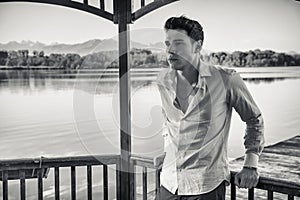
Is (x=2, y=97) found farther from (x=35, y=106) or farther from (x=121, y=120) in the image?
(x=121, y=120)

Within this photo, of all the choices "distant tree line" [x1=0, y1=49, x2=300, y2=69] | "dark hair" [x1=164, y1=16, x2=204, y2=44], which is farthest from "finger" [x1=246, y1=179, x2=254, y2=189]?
"distant tree line" [x1=0, y1=49, x2=300, y2=69]

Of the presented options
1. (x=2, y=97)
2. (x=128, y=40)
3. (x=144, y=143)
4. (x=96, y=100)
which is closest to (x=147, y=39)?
(x=128, y=40)

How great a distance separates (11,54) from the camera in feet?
11.1

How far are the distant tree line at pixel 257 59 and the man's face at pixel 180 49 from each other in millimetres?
1395

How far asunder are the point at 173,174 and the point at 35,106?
2230mm

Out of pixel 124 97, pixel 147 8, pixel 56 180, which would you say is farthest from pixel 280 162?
pixel 56 180

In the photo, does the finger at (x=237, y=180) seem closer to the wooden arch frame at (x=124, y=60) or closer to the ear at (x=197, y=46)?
the ear at (x=197, y=46)

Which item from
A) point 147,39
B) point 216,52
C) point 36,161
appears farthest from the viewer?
point 216,52

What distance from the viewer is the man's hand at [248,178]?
1.75 metres

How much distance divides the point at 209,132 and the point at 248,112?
0.63 ft

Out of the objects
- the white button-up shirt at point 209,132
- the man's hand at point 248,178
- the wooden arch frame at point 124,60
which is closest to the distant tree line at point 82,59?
the wooden arch frame at point 124,60

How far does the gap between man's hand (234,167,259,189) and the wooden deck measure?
78.5 inches

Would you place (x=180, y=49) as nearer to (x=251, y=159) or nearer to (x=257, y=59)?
(x=251, y=159)

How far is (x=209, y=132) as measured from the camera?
1.72 m
